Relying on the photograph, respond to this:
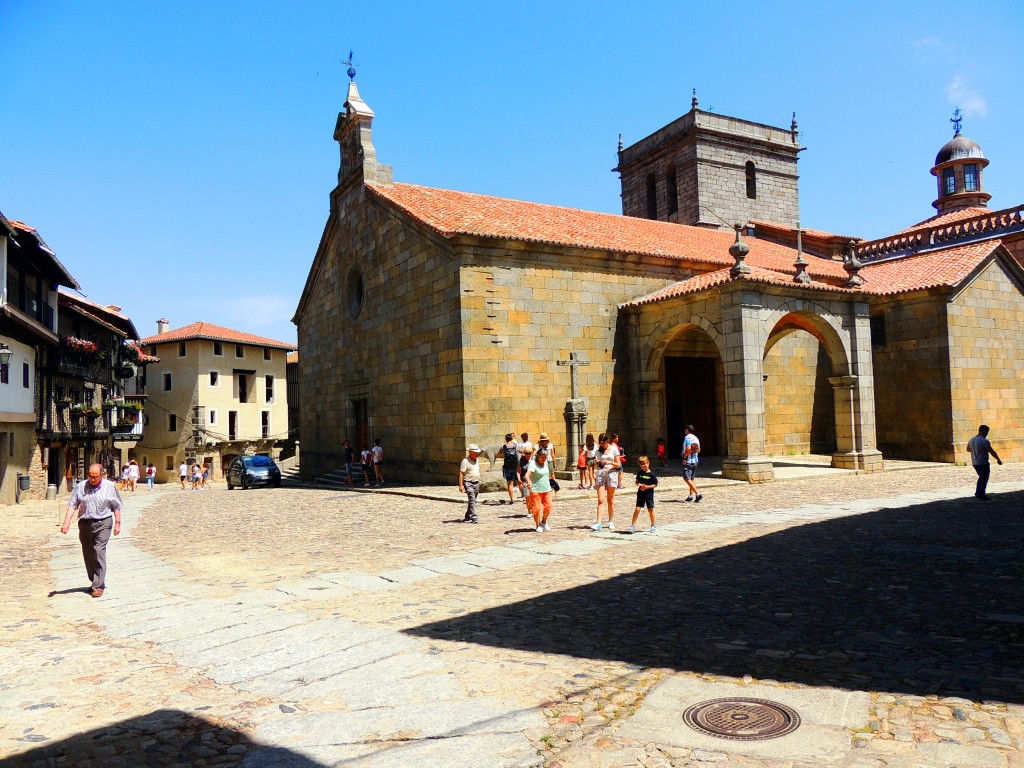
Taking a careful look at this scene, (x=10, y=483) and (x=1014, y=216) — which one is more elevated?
(x=1014, y=216)

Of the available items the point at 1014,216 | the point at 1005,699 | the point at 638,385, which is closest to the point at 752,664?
the point at 1005,699

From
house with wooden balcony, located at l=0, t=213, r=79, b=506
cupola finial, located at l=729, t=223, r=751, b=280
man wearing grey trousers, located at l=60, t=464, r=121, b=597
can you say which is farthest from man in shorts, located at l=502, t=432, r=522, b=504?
house with wooden balcony, located at l=0, t=213, r=79, b=506

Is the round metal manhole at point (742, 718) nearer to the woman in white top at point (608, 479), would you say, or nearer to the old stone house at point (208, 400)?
the woman in white top at point (608, 479)

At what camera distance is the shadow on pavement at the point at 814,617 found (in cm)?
474

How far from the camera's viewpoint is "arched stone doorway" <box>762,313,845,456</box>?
76.4 ft

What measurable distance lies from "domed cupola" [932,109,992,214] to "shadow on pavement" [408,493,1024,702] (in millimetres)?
32538

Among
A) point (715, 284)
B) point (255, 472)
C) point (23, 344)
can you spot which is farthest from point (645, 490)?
point (23, 344)

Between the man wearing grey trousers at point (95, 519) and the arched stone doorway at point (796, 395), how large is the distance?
1941 centimetres

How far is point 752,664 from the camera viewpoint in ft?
16.1

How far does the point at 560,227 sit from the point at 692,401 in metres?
7.51

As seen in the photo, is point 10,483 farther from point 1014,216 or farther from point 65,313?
point 1014,216

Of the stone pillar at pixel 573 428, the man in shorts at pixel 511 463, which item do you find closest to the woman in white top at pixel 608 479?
the man in shorts at pixel 511 463

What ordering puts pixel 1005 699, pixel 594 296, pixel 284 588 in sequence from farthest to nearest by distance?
pixel 594 296, pixel 284 588, pixel 1005 699

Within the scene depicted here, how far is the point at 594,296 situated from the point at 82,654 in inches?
657
